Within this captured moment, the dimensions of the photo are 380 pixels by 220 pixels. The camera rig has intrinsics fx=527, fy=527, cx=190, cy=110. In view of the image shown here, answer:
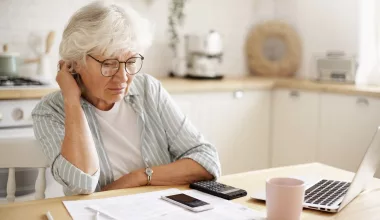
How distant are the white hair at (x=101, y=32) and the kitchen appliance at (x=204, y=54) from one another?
189 centimetres

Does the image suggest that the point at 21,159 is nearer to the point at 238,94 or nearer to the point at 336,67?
the point at 238,94

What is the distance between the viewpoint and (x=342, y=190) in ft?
4.52

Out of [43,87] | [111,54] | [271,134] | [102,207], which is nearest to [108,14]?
[111,54]

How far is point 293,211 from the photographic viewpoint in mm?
1110

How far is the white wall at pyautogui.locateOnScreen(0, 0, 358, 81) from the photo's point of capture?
126 inches

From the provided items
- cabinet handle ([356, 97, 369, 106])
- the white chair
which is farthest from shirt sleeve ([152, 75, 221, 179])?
cabinet handle ([356, 97, 369, 106])

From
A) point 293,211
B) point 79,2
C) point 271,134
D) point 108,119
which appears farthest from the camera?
point 271,134

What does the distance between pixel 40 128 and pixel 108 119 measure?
0.86 feet

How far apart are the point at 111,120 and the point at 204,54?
1.89m

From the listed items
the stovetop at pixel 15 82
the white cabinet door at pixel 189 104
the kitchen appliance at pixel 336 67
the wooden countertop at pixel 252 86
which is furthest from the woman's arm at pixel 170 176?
the kitchen appliance at pixel 336 67

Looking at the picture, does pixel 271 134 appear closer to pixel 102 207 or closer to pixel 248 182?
pixel 248 182

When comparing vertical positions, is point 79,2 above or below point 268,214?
above

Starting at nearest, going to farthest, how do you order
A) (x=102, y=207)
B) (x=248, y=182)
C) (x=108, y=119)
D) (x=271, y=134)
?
(x=102, y=207)
(x=248, y=182)
(x=108, y=119)
(x=271, y=134)

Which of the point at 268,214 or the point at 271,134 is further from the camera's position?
the point at 271,134
